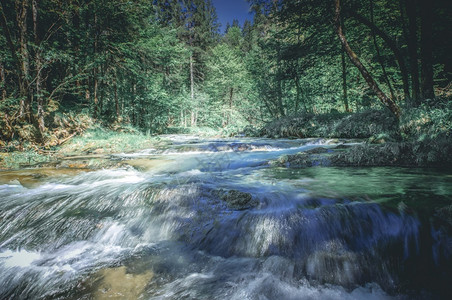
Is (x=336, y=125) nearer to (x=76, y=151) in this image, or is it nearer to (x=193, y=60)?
(x=76, y=151)

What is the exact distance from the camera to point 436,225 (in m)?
2.09

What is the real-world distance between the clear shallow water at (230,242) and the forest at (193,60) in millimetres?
4423

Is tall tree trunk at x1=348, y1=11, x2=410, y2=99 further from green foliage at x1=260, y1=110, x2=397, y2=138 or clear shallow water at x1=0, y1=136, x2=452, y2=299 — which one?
clear shallow water at x1=0, y1=136, x2=452, y2=299

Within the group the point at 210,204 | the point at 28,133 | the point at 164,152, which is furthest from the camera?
the point at 164,152

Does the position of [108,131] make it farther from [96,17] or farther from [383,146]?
[383,146]

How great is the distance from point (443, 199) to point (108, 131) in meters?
14.4

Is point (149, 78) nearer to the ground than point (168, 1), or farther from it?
nearer to the ground

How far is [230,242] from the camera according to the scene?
94.0 inches

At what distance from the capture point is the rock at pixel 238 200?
9.37ft

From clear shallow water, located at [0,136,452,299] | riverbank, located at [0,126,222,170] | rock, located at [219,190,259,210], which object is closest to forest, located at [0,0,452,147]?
riverbank, located at [0,126,222,170]

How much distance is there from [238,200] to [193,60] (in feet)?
89.7

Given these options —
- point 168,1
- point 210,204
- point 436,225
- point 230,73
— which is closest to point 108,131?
point 210,204

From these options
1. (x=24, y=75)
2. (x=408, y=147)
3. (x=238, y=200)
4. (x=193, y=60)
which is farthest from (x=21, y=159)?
(x=193, y=60)

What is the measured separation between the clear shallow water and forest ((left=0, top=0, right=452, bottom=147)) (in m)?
4.42
